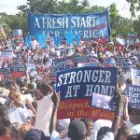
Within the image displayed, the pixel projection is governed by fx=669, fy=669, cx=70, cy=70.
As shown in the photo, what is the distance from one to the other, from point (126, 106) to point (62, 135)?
1067mm

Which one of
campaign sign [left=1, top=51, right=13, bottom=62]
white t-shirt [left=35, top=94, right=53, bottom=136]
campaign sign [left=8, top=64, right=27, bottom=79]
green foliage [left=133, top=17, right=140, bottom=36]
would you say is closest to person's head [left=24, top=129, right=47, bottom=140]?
white t-shirt [left=35, top=94, right=53, bottom=136]

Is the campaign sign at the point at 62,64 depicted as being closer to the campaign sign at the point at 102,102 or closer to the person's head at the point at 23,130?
the campaign sign at the point at 102,102

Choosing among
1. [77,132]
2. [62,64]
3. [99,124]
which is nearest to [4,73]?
→ [62,64]

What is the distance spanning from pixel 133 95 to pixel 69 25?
14370 mm

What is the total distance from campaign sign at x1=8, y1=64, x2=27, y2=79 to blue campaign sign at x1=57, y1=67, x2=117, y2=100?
693 cm

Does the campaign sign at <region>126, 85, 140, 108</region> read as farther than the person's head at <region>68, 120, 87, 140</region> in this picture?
Yes

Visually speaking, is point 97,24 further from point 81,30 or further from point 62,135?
point 62,135

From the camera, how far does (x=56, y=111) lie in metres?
7.00

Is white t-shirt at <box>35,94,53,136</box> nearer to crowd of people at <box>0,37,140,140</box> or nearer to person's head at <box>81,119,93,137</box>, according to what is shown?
crowd of people at <box>0,37,140,140</box>

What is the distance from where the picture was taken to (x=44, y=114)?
7.34 meters

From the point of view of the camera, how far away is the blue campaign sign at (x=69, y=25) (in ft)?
72.3

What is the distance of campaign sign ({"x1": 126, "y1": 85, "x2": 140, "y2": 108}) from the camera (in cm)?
791

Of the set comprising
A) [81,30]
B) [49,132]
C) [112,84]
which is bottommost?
[49,132]

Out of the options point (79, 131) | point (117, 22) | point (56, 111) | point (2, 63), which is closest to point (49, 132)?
point (56, 111)
